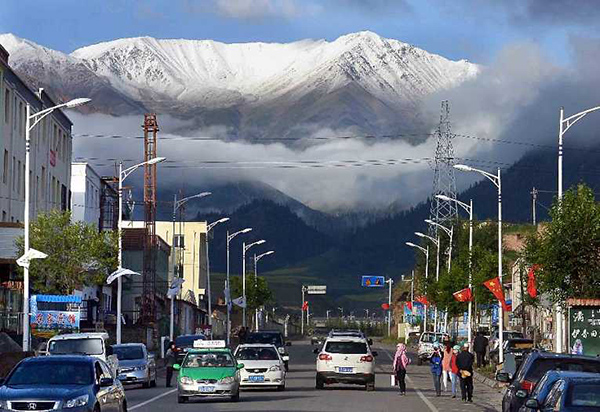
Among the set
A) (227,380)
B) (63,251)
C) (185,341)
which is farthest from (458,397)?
(185,341)

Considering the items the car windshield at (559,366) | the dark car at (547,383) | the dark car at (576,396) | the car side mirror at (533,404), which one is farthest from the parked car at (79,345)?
the dark car at (576,396)

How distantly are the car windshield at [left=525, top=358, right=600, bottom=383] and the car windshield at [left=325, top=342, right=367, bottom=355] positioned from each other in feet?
63.5

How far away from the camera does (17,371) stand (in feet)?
78.4

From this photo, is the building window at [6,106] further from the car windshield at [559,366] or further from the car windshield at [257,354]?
the car windshield at [559,366]

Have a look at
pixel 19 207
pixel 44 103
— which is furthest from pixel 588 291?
pixel 44 103

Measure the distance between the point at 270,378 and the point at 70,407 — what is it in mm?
21267

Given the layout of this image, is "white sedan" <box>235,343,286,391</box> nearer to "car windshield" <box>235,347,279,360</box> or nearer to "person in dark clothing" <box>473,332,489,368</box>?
"car windshield" <box>235,347,279,360</box>

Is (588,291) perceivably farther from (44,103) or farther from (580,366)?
(44,103)

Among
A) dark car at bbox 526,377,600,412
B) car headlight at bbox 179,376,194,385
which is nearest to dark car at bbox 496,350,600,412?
dark car at bbox 526,377,600,412

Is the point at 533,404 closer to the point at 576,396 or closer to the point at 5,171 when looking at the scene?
the point at 576,396

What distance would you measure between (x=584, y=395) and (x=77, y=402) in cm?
896

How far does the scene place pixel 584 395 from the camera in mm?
17844

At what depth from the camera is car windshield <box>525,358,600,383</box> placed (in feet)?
80.3

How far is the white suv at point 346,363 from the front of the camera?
4428 cm
